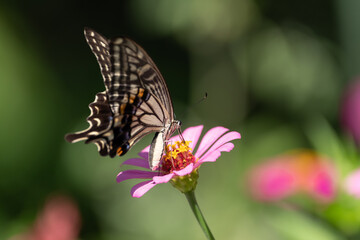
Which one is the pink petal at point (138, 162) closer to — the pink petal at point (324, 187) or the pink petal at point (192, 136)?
the pink petal at point (192, 136)

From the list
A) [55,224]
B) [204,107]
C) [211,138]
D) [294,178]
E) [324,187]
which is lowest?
[55,224]

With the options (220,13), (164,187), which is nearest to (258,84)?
(220,13)

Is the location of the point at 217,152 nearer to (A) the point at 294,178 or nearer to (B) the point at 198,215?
(B) the point at 198,215

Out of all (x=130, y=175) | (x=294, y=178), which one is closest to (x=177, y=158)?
(x=130, y=175)

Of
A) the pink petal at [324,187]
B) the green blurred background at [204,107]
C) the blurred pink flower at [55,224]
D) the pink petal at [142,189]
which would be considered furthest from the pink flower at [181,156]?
the green blurred background at [204,107]

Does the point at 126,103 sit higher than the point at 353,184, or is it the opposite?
the point at 126,103

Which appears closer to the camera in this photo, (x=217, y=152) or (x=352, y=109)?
(x=217, y=152)

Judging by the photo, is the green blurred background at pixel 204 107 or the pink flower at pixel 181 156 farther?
the green blurred background at pixel 204 107
